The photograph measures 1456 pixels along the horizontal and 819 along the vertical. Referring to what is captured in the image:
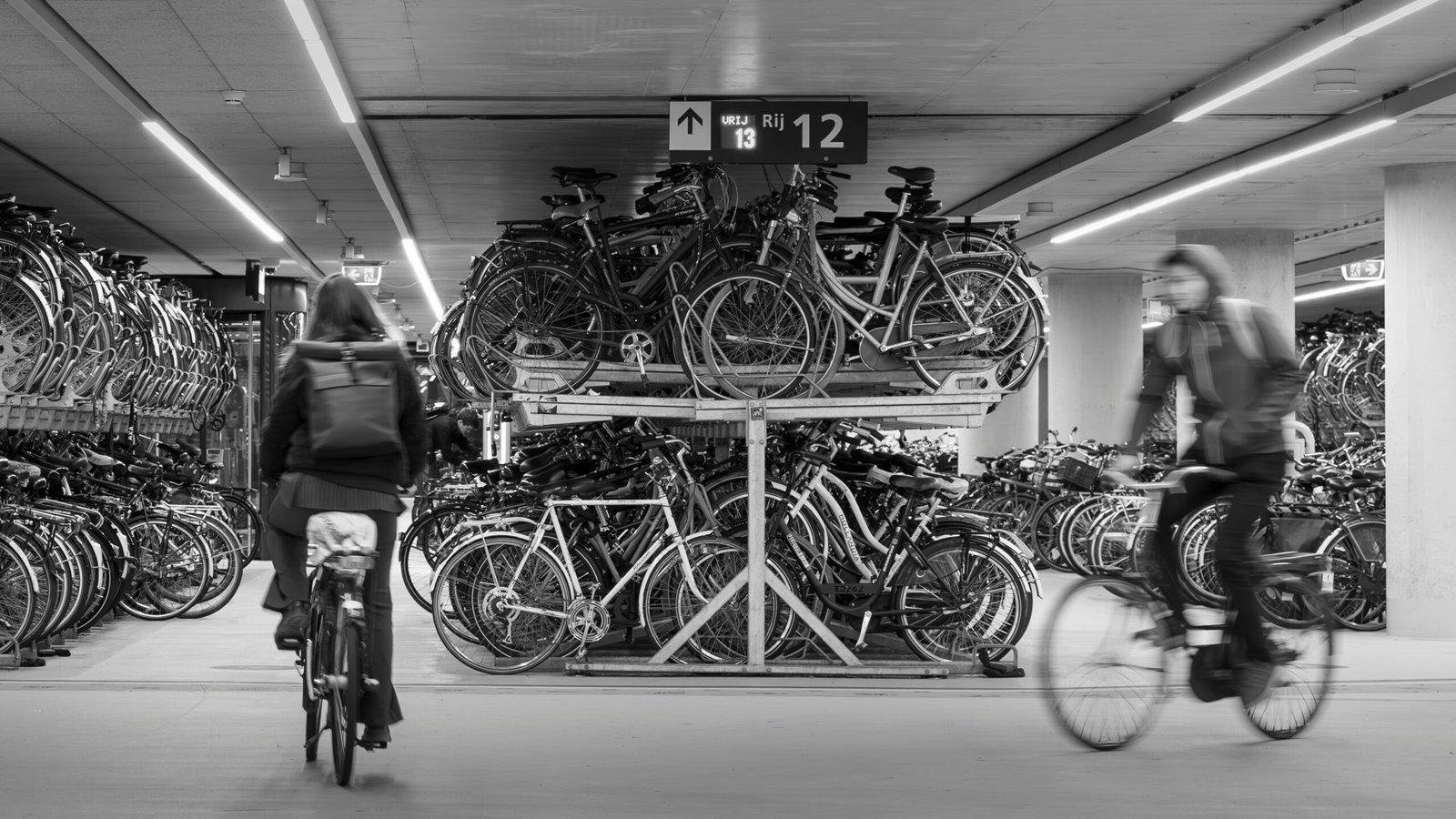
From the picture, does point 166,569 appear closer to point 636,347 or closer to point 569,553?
point 569,553

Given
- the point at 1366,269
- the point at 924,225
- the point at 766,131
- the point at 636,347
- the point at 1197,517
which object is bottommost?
the point at 1197,517

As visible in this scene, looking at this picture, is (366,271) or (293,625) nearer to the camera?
(293,625)

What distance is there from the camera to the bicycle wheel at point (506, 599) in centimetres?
764

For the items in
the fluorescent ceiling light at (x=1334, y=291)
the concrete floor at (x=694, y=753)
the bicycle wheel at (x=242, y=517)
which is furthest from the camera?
the fluorescent ceiling light at (x=1334, y=291)

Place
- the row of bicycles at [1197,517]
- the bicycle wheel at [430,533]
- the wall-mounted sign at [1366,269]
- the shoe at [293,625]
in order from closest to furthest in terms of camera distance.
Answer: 1. the shoe at [293,625]
2. the row of bicycles at [1197,517]
3. the bicycle wheel at [430,533]
4. the wall-mounted sign at [1366,269]

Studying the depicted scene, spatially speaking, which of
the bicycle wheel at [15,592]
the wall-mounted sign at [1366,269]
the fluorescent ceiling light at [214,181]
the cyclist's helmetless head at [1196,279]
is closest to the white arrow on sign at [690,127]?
the fluorescent ceiling light at [214,181]

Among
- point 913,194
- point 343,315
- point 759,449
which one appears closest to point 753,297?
point 759,449

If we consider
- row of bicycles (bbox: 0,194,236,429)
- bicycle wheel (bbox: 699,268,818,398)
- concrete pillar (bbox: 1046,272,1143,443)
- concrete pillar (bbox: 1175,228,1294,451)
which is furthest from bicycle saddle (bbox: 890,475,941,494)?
concrete pillar (bbox: 1046,272,1143,443)

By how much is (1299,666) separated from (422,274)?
1295 centimetres

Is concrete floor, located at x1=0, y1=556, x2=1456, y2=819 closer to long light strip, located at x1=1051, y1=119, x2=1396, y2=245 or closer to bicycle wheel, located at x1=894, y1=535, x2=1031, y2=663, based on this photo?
bicycle wheel, located at x1=894, y1=535, x2=1031, y2=663

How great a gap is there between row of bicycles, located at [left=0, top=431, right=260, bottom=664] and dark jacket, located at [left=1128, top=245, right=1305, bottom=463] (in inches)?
220

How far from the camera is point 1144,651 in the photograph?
5.25 meters

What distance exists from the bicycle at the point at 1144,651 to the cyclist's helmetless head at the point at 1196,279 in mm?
581

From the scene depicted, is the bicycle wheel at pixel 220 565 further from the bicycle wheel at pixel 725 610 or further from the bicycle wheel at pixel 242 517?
the bicycle wheel at pixel 725 610
